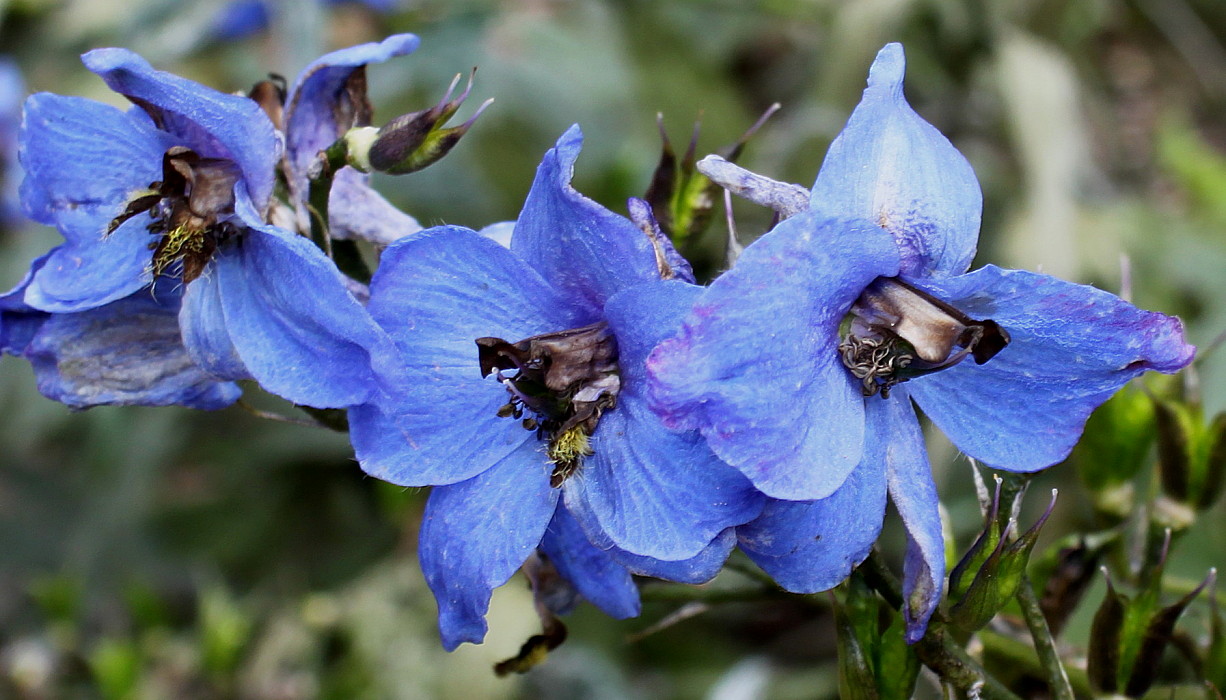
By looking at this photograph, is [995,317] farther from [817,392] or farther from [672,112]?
[672,112]

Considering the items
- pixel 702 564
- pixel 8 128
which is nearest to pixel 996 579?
pixel 702 564

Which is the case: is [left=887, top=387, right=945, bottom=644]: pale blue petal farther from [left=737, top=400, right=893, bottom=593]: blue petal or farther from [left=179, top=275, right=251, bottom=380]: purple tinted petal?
[left=179, top=275, right=251, bottom=380]: purple tinted petal

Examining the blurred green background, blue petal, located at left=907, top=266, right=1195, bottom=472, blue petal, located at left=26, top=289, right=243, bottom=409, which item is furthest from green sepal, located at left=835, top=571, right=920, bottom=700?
the blurred green background

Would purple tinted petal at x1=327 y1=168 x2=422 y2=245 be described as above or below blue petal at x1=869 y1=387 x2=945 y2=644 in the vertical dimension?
above

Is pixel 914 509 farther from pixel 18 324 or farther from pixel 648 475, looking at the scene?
pixel 18 324

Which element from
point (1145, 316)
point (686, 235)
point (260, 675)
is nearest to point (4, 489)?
point (260, 675)

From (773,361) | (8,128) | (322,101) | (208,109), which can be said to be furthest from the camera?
(8,128)
